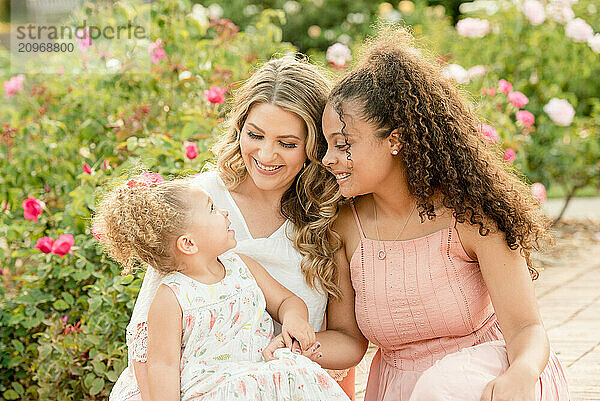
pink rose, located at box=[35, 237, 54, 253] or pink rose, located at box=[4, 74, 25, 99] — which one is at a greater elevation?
pink rose, located at box=[35, 237, 54, 253]

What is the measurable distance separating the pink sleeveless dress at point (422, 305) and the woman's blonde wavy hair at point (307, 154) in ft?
0.43

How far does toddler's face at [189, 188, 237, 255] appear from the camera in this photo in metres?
2.45

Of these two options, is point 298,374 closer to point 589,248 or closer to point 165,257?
point 165,257

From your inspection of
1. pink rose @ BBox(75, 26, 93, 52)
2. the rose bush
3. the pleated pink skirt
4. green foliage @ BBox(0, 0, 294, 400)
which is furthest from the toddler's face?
the rose bush

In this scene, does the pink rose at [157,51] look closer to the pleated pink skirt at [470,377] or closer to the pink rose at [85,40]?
the pink rose at [85,40]

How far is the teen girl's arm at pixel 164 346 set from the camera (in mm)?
2344

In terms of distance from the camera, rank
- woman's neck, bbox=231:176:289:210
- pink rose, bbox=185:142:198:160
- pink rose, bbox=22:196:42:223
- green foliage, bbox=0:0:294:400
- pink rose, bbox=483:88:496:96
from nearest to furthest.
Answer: woman's neck, bbox=231:176:289:210 < green foliage, bbox=0:0:294:400 < pink rose, bbox=185:142:198:160 < pink rose, bbox=22:196:42:223 < pink rose, bbox=483:88:496:96

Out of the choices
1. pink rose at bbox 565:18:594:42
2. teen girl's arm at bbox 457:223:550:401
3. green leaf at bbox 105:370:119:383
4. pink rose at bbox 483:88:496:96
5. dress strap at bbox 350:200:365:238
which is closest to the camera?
teen girl's arm at bbox 457:223:550:401

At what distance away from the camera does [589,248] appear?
6.26 metres

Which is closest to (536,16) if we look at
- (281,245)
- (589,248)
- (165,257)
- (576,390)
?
(589,248)

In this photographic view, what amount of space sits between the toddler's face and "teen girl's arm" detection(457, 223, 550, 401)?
2.11 ft

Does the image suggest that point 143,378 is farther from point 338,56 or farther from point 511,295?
point 338,56

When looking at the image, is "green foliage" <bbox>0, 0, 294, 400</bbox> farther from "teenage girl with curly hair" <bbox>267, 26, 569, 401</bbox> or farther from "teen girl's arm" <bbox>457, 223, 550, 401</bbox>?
"teen girl's arm" <bbox>457, 223, 550, 401</bbox>

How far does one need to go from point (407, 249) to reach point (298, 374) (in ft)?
1.72
